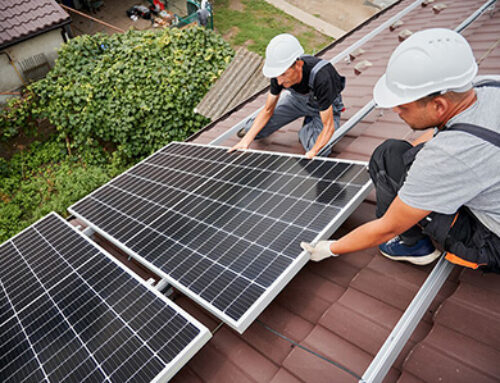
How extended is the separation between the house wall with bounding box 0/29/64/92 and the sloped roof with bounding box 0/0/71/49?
1.32 ft

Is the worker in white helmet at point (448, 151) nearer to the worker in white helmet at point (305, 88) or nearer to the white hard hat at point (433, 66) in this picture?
the white hard hat at point (433, 66)

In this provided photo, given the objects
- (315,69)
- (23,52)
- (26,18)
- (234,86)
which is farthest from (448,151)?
(26,18)

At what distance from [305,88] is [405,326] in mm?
3586

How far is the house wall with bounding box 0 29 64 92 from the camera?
1347 cm

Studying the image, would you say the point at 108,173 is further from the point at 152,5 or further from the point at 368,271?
the point at 152,5

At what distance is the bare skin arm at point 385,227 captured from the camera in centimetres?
226

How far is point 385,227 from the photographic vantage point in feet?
7.93

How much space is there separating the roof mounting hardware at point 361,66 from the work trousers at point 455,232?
4.88m

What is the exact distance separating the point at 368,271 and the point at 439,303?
24.4 inches

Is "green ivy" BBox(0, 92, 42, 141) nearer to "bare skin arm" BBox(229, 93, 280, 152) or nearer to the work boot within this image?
the work boot

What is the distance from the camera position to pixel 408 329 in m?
2.29

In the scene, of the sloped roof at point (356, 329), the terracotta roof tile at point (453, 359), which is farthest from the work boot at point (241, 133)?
the terracotta roof tile at point (453, 359)

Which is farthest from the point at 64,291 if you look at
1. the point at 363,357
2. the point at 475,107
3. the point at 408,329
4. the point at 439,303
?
the point at 475,107

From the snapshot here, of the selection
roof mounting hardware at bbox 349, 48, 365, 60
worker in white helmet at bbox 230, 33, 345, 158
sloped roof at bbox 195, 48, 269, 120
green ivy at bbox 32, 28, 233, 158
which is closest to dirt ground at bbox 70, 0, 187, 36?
green ivy at bbox 32, 28, 233, 158
